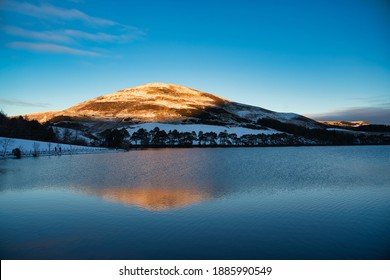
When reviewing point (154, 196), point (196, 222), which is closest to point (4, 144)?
point (154, 196)

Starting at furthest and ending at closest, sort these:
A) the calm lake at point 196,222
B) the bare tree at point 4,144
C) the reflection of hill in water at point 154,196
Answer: the bare tree at point 4,144 < the reflection of hill in water at point 154,196 < the calm lake at point 196,222

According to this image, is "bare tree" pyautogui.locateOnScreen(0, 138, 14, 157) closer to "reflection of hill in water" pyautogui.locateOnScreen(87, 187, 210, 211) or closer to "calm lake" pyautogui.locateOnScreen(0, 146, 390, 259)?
"calm lake" pyautogui.locateOnScreen(0, 146, 390, 259)

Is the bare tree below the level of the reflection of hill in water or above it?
above

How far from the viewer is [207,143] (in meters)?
173

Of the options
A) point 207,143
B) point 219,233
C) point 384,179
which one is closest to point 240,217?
point 219,233

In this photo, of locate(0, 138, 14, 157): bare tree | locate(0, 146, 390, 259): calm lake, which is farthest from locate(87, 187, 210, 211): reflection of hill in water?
locate(0, 138, 14, 157): bare tree

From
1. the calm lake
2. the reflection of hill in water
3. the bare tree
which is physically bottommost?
the calm lake

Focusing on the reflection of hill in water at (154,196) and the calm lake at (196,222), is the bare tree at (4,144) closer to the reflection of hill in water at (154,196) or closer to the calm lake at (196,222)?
the calm lake at (196,222)

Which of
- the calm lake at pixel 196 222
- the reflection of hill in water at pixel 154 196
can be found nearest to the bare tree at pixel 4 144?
the calm lake at pixel 196 222

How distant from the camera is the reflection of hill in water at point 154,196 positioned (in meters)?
21.2

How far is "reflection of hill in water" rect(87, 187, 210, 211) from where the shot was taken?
69.5 feet

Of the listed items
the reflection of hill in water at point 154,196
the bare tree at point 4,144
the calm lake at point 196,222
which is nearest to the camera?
the calm lake at point 196,222

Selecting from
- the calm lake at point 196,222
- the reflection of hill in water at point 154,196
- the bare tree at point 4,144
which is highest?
the bare tree at point 4,144

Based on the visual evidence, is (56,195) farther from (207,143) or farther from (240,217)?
(207,143)
